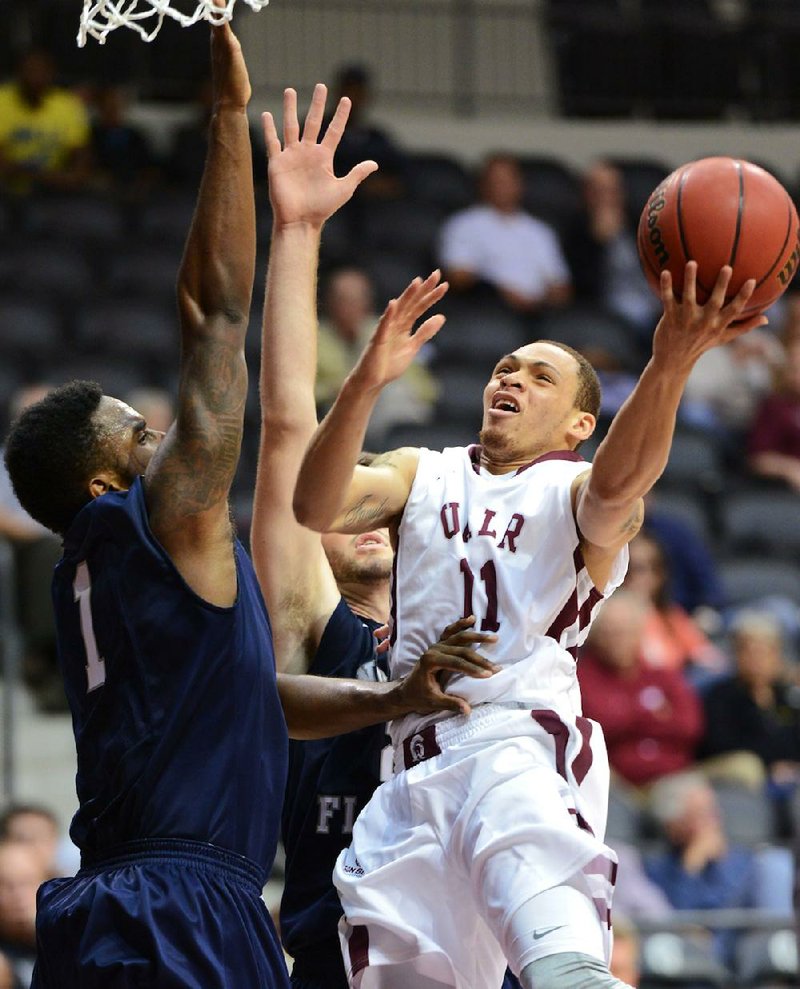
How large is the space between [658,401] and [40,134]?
9101 millimetres

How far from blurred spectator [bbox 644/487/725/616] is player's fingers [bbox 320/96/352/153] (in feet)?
19.3

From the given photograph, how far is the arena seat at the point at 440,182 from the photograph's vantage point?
13336 millimetres

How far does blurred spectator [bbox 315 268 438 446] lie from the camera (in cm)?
1119

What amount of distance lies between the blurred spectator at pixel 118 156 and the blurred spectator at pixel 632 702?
521 cm

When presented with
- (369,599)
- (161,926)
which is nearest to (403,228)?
(369,599)

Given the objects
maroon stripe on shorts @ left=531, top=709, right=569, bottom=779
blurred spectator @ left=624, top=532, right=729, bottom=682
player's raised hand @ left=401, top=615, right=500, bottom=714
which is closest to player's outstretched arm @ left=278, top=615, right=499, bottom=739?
player's raised hand @ left=401, top=615, right=500, bottom=714

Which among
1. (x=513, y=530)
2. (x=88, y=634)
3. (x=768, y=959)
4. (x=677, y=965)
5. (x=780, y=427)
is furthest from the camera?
(x=780, y=427)

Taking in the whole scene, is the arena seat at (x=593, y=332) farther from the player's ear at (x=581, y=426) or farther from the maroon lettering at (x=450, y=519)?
the maroon lettering at (x=450, y=519)

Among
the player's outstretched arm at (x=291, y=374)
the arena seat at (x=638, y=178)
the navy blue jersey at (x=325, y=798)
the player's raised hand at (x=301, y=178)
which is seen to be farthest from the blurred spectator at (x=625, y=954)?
the arena seat at (x=638, y=178)

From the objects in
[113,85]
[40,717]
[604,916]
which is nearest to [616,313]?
[113,85]

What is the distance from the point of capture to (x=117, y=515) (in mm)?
4004

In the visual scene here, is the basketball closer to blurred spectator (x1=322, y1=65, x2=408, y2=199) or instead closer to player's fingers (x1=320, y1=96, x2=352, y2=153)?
player's fingers (x1=320, y1=96, x2=352, y2=153)

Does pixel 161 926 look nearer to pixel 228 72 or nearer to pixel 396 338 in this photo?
pixel 396 338

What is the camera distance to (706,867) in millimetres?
8602
